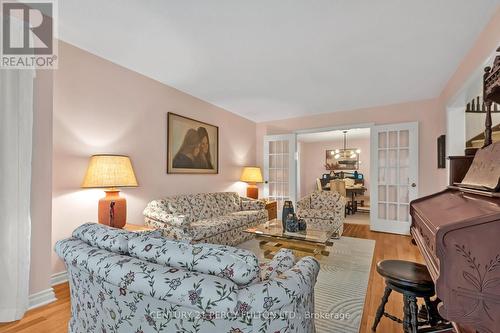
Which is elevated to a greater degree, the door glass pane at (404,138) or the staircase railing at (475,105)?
the staircase railing at (475,105)

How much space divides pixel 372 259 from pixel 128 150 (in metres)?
3.59

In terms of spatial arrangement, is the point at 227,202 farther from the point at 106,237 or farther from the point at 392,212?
the point at 392,212

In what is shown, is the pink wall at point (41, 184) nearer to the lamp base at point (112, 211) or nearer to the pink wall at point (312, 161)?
the lamp base at point (112, 211)

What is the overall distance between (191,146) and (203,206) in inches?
42.5

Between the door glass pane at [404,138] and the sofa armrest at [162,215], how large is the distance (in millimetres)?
4211

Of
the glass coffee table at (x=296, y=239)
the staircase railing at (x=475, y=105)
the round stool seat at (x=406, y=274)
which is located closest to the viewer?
the round stool seat at (x=406, y=274)

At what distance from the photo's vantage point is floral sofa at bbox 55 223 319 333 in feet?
3.05

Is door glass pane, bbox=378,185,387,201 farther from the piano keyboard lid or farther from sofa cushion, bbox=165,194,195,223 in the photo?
sofa cushion, bbox=165,194,195,223

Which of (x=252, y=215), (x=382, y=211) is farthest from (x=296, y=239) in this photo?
(x=382, y=211)

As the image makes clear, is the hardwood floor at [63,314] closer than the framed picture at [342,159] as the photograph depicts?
Yes

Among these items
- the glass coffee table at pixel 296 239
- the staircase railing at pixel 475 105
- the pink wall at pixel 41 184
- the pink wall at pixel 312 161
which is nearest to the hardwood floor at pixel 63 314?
the pink wall at pixel 41 184

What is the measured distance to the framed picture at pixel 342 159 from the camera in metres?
8.03

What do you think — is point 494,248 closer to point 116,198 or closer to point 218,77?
point 116,198

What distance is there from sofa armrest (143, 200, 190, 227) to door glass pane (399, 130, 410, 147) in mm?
4211
